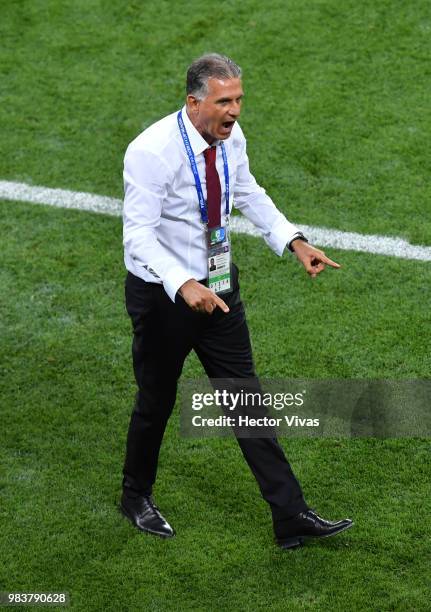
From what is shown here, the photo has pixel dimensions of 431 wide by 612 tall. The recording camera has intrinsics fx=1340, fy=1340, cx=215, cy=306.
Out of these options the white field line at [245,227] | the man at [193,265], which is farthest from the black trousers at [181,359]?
the white field line at [245,227]

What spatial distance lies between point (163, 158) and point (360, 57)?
167 inches

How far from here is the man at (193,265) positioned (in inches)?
186

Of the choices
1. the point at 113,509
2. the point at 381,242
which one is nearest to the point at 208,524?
the point at 113,509

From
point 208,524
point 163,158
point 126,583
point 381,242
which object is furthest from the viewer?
point 381,242

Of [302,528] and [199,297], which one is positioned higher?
[199,297]

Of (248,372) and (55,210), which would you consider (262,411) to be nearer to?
(248,372)

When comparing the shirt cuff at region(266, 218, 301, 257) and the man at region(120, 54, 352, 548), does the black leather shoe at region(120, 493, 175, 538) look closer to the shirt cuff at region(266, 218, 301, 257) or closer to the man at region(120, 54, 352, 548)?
the man at region(120, 54, 352, 548)

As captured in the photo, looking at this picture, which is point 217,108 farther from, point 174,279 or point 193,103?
point 174,279

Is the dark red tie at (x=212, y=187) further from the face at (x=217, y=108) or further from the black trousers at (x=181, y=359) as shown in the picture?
the black trousers at (x=181, y=359)

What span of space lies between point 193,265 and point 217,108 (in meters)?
0.60

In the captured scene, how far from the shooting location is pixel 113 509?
5.54 m

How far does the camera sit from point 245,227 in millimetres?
7457

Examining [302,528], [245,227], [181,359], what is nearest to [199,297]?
[181,359]

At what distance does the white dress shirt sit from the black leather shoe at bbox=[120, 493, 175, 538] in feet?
3.38
